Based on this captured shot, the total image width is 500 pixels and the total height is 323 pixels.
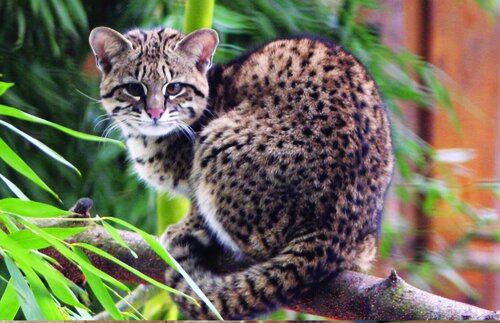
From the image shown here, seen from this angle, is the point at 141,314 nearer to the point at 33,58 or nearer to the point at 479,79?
the point at 33,58

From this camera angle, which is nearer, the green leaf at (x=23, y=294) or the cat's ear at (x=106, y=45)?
the green leaf at (x=23, y=294)

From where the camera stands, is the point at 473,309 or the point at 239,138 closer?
the point at 473,309

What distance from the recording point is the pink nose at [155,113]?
145 cm

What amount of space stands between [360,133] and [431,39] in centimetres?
22

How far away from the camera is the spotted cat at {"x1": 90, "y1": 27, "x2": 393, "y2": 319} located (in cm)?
140

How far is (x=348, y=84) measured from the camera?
58.0 inches

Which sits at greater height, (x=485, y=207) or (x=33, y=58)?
(x=33, y=58)

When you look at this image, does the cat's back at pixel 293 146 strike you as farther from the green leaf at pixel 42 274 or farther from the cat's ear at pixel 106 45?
the green leaf at pixel 42 274

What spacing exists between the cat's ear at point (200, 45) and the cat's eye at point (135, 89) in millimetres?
99

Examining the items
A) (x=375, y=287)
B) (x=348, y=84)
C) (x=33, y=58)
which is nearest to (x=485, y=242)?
(x=375, y=287)

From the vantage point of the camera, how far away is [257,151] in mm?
1439

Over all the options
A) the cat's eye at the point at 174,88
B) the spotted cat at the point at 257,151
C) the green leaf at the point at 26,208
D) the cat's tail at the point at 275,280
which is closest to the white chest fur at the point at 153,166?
the spotted cat at the point at 257,151

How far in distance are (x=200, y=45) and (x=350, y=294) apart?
0.52 metres

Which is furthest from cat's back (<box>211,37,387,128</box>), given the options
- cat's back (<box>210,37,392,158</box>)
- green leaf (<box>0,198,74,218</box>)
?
green leaf (<box>0,198,74,218</box>)
